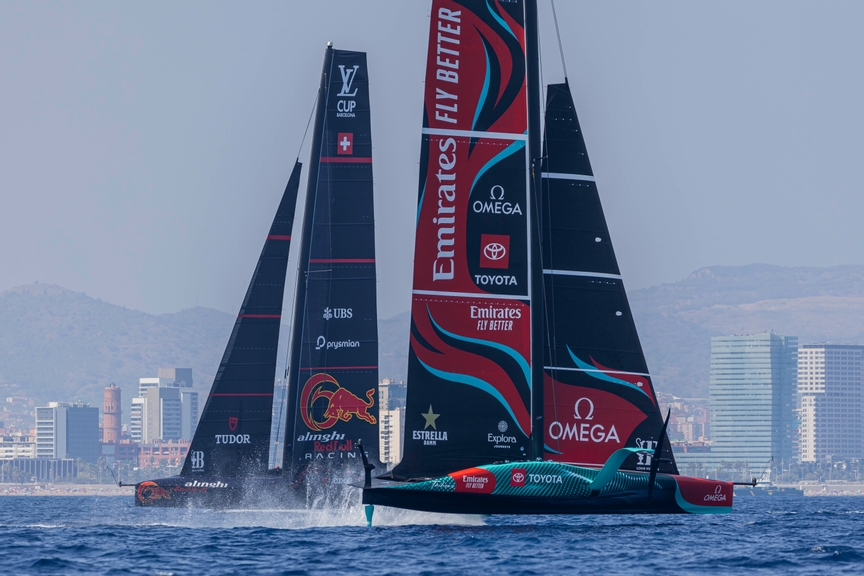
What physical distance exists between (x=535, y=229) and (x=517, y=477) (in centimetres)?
485

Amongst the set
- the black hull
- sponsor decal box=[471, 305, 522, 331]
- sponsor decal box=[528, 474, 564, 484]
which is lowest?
the black hull

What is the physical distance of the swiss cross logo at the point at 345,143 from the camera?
129ft

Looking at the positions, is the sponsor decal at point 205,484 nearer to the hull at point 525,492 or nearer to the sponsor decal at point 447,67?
the hull at point 525,492

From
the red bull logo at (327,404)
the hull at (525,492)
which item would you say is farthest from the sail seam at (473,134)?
the red bull logo at (327,404)

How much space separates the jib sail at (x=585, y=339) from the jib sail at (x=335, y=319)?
35.0 ft

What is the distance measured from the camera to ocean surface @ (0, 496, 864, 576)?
2314 cm

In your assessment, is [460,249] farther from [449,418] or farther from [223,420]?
[223,420]

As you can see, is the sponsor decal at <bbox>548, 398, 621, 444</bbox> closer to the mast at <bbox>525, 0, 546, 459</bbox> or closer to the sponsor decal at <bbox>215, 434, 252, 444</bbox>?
the mast at <bbox>525, 0, 546, 459</bbox>

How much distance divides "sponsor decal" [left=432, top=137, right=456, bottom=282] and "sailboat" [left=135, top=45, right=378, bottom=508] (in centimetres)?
1171

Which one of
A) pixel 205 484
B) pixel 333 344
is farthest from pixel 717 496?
pixel 205 484

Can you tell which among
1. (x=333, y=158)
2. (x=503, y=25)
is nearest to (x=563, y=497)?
(x=503, y=25)

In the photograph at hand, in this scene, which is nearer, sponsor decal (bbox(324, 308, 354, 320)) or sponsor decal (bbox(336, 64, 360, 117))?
sponsor decal (bbox(324, 308, 354, 320))

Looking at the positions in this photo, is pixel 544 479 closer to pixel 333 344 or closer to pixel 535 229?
pixel 535 229

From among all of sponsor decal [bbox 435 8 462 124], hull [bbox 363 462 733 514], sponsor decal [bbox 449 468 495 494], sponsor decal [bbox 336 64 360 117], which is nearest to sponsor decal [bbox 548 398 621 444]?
hull [bbox 363 462 733 514]
